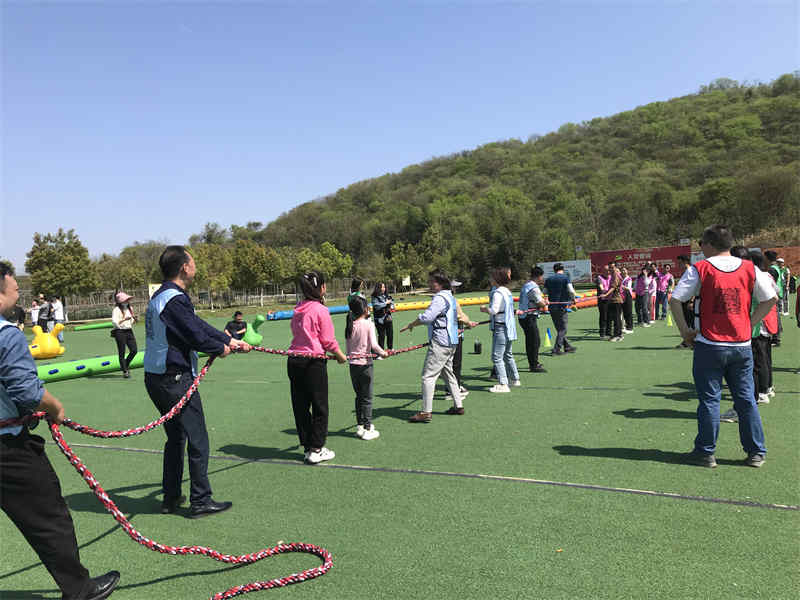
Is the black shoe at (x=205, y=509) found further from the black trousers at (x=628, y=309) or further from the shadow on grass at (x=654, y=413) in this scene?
the black trousers at (x=628, y=309)

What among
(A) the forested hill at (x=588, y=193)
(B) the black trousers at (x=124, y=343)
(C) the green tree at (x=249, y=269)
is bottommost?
(B) the black trousers at (x=124, y=343)

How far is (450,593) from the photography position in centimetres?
327

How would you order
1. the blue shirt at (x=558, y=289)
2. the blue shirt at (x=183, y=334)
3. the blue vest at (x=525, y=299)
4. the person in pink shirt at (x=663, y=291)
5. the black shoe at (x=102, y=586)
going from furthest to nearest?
1. the person in pink shirt at (x=663, y=291)
2. the blue shirt at (x=558, y=289)
3. the blue vest at (x=525, y=299)
4. the blue shirt at (x=183, y=334)
5. the black shoe at (x=102, y=586)

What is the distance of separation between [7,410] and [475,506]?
11.2ft

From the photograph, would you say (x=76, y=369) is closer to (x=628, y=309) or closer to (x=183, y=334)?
(x=183, y=334)

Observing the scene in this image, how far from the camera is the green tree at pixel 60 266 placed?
38.6 meters

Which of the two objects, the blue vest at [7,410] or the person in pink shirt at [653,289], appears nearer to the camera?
the blue vest at [7,410]

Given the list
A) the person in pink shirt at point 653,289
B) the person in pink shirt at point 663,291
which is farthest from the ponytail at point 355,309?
the person in pink shirt at point 663,291

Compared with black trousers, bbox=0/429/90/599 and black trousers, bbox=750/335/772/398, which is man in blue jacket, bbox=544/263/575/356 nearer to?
black trousers, bbox=750/335/772/398

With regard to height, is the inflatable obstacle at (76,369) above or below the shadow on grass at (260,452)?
above

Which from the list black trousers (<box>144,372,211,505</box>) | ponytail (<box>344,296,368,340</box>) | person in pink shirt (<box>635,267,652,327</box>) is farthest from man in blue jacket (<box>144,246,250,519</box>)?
person in pink shirt (<box>635,267,652,327</box>)

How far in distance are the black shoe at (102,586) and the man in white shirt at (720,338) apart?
16.2ft

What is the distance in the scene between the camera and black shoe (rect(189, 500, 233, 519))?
459cm

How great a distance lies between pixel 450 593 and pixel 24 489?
2554mm
